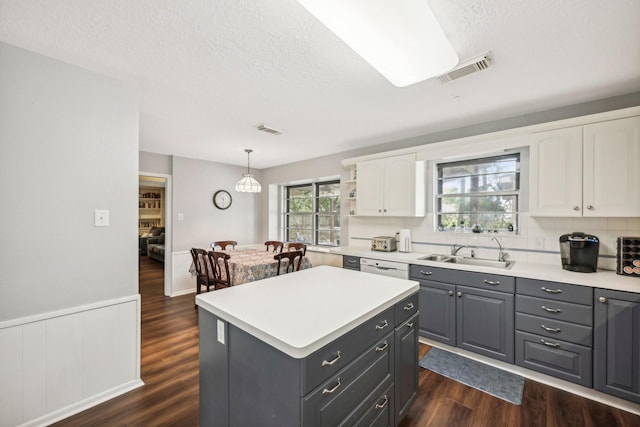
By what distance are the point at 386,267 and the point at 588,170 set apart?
1.93 m

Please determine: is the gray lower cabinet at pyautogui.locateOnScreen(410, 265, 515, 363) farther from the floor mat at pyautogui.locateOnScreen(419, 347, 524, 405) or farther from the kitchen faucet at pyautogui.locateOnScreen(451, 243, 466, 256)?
the kitchen faucet at pyautogui.locateOnScreen(451, 243, 466, 256)

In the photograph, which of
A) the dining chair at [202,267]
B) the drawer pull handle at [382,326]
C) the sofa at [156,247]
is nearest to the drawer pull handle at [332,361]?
the drawer pull handle at [382,326]

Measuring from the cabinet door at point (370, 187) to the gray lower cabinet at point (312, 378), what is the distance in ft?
6.59

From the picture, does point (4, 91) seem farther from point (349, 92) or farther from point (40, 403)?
point (349, 92)

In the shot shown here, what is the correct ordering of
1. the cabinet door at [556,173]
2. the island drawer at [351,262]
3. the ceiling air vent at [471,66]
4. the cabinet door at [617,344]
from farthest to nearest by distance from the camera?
the island drawer at [351,262], the cabinet door at [556,173], the cabinet door at [617,344], the ceiling air vent at [471,66]

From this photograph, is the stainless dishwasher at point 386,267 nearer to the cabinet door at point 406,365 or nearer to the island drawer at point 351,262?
the island drawer at point 351,262

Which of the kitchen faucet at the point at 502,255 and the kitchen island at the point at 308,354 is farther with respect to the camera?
the kitchen faucet at the point at 502,255

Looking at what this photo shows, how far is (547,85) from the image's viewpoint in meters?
2.09

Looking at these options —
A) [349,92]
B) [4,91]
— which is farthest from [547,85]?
[4,91]

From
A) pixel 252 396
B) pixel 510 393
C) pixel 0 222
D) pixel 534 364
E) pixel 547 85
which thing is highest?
pixel 547 85

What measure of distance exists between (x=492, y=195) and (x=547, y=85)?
120 centimetres

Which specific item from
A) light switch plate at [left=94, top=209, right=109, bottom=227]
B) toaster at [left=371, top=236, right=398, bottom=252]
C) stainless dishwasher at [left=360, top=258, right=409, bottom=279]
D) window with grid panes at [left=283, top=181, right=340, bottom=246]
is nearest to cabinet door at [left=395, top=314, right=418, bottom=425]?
stainless dishwasher at [left=360, top=258, right=409, bottom=279]

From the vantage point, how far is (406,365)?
169cm

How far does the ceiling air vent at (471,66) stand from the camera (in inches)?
67.7
